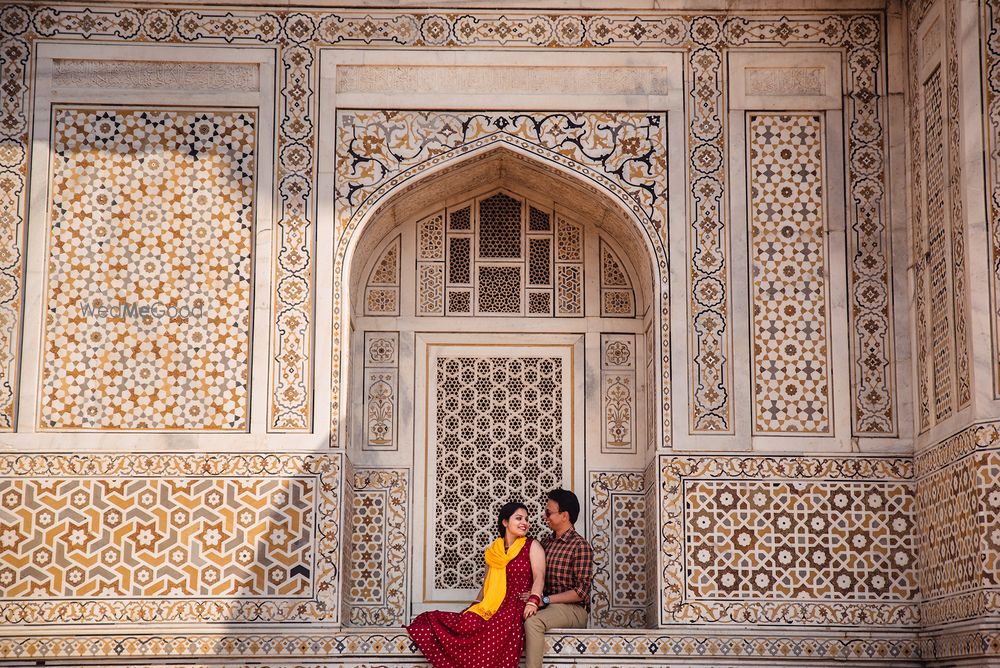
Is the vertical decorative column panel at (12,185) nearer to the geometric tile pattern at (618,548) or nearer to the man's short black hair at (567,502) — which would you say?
the man's short black hair at (567,502)

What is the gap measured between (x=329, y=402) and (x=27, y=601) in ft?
5.67

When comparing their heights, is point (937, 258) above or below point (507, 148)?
below

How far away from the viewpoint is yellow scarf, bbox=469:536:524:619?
22.0 ft

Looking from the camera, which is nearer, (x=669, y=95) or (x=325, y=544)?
(x=325, y=544)

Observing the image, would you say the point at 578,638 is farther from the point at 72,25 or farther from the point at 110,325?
the point at 72,25

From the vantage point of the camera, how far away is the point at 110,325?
23.5 ft

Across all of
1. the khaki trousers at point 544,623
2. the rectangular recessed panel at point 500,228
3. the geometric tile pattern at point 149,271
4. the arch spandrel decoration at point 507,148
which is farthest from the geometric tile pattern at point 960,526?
the geometric tile pattern at point 149,271

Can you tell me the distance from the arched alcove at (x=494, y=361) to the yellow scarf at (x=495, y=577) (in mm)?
663

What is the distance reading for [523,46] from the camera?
7.50m

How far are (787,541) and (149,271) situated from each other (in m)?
3.48

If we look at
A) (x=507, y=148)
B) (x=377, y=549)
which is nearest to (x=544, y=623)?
(x=377, y=549)

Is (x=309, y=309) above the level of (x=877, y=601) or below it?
above

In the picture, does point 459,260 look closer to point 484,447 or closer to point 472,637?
point 484,447

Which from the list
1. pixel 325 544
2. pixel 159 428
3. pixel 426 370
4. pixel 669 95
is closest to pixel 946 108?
pixel 669 95
